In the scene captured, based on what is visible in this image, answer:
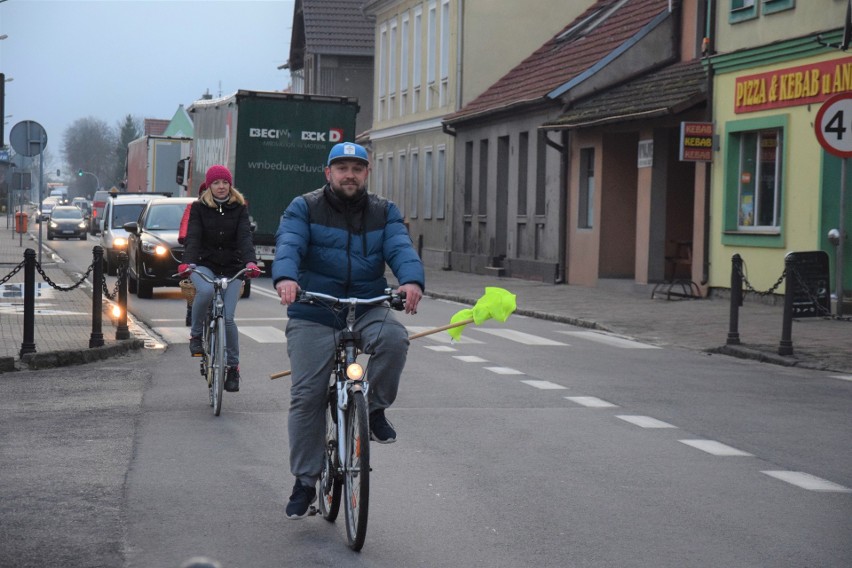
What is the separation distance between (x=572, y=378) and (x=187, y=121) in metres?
132

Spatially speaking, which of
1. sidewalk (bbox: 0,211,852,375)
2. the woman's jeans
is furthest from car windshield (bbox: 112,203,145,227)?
the woman's jeans

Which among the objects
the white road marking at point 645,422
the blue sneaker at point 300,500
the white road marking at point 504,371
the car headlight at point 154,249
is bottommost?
the white road marking at point 504,371

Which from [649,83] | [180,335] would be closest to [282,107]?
[649,83]

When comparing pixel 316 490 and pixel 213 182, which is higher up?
pixel 213 182

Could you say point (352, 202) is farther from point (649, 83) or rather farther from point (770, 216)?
point (649, 83)

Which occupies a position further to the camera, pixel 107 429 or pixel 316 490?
pixel 107 429

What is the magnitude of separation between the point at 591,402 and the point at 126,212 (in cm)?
2752

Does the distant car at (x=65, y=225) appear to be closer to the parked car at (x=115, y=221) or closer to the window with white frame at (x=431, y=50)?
the window with white frame at (x=431, y=50)

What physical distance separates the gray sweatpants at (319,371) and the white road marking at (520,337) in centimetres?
1130

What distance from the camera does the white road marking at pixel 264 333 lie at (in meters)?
18.0

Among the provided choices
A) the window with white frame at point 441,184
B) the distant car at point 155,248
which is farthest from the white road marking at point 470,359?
the window with white frame at point 441,184

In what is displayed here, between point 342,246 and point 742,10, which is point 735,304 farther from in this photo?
point 342,246

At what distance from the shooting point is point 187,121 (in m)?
143

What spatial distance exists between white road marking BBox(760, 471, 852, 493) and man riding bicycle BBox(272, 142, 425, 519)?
8.40ft
